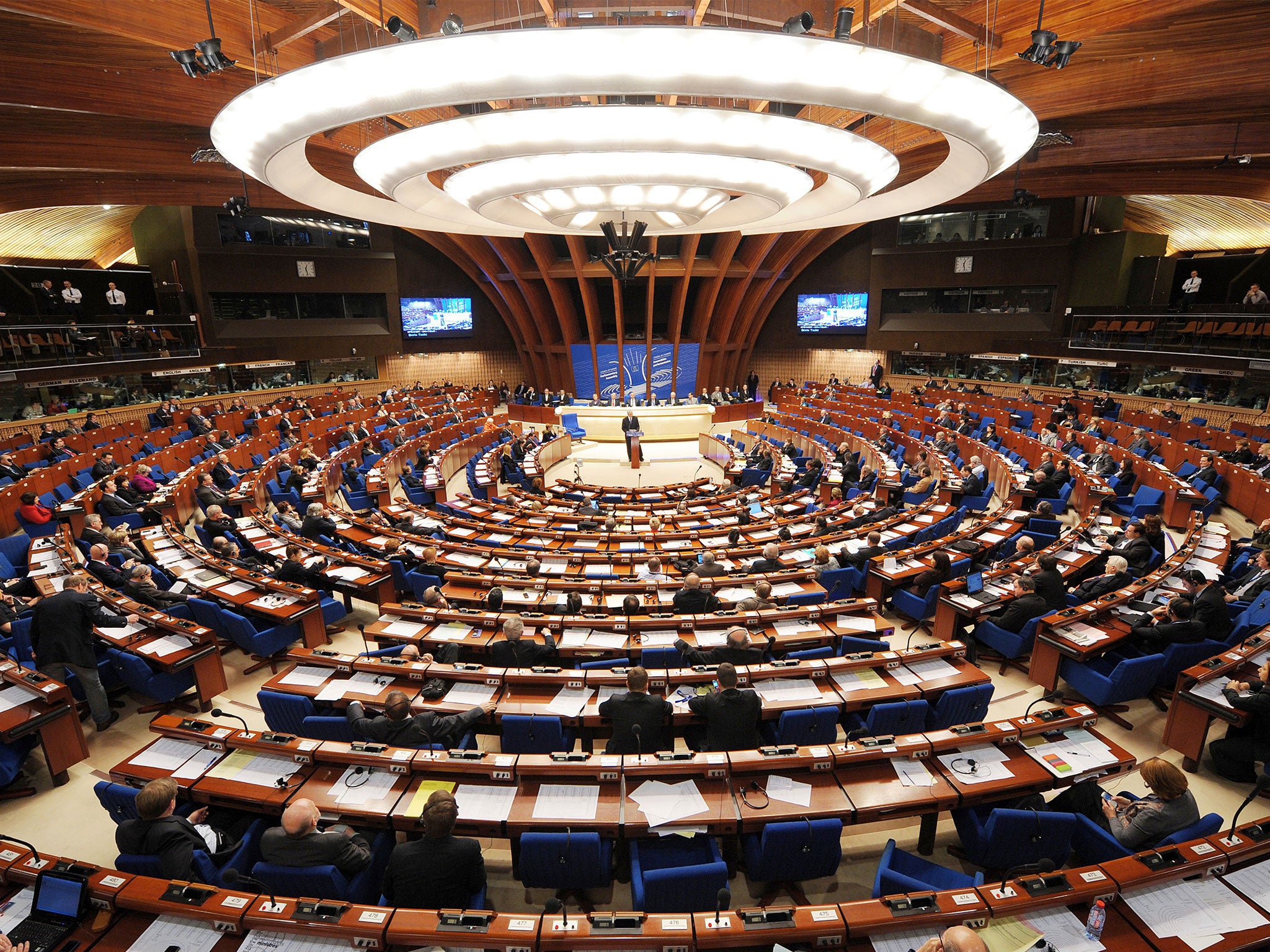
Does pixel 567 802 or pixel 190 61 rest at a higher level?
pixel 190 61

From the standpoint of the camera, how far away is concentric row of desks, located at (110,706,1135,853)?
187 inches

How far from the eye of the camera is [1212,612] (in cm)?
720

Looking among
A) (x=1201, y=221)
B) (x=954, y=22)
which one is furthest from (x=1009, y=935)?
(x=1201, y=221)

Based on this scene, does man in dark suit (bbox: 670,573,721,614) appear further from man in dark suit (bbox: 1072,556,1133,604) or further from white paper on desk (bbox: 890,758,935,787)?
man in dark suit (bbox: 1072,556,1133,604)

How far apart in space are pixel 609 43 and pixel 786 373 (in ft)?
108

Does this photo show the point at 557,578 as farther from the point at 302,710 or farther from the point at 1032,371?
the point at 1032,371

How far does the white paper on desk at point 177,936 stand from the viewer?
3.71 metres

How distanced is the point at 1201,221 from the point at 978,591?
31018 millimetres

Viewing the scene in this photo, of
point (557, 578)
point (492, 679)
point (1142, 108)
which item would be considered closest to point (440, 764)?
point (492, 679)

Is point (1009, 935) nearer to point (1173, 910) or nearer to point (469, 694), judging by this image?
point (1173, 910)

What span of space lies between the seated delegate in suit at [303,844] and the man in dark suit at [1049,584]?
8.14 meters

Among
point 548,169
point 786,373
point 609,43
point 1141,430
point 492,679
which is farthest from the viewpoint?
point 786,373

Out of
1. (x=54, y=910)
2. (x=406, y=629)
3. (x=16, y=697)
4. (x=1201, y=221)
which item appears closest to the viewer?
(x=54, y=910)

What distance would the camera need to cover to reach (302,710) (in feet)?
20.5
